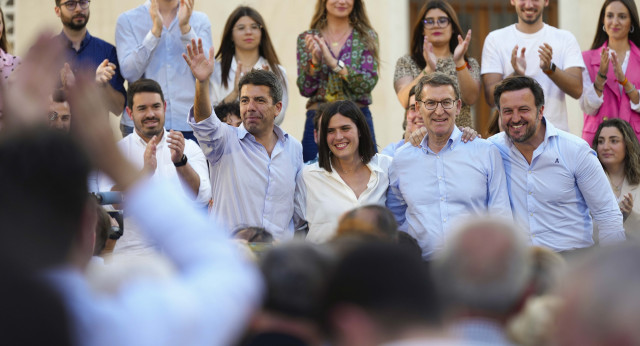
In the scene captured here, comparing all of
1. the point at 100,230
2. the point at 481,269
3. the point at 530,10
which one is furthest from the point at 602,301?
the point at 530,10

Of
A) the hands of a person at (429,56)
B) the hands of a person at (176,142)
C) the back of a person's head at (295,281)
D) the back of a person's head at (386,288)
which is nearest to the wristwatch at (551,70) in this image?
the hands of a person at (429,56)

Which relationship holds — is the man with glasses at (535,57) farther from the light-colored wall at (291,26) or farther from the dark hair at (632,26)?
the light-colored wall at (291,26)

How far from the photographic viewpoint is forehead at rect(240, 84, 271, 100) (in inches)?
254

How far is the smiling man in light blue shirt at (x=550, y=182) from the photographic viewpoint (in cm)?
655

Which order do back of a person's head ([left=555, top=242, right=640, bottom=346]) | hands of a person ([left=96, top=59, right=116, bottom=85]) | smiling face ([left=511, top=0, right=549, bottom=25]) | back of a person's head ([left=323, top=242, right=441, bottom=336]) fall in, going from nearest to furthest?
back of a person's head ([left=555, top=242, right=640, bottom=346])
back of a person's head ([left=323, top=242, right=441, bottom=336])
hands of a person ([left=96, top=59, right=116, bottom=85])
smiling face ([left=511, top=0, right=549, bottom=25])

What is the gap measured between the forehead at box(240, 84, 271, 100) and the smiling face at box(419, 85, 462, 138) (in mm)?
1056

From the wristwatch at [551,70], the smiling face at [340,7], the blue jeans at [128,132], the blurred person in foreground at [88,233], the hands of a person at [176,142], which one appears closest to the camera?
the blurred person in foreground at [88,233]

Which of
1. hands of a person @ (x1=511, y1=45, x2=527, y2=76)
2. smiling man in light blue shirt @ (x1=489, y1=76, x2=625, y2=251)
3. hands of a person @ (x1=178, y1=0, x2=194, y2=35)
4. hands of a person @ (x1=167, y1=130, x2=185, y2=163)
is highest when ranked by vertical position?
hands of a person @ (x1=178, y1=0, x2=194, y2=35)

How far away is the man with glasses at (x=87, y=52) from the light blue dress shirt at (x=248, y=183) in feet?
4.26

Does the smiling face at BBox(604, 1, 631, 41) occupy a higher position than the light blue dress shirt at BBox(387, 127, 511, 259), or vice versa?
the smiling face at BBox(604, 1, 631, 41)

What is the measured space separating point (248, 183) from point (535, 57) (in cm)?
284

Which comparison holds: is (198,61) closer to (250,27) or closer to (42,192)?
(250,27)

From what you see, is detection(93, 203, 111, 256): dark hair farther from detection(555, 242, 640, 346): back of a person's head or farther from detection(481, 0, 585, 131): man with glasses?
detection(481, 0, 585, 131): man with glasses

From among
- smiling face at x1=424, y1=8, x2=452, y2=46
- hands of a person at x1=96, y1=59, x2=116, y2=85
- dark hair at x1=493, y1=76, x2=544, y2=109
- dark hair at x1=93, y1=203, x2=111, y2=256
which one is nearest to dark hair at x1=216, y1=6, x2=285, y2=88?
hands of a person at x1=96, y1=59, x2=116, y2=85
